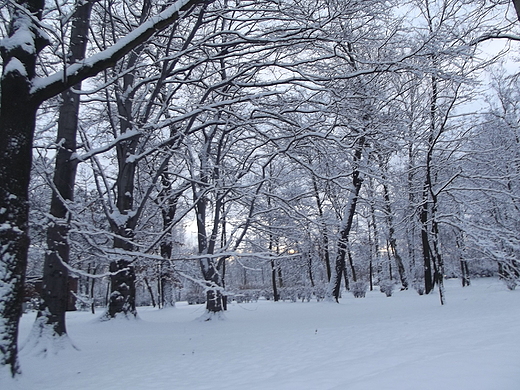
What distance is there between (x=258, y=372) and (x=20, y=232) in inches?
130

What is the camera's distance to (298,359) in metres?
5.30

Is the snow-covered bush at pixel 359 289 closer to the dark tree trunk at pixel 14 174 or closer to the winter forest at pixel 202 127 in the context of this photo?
the winter forest at pixel 202 127

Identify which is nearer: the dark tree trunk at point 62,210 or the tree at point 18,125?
the tree at point 18,125

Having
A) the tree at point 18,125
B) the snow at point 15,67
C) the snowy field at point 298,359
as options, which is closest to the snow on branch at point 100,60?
the tree at point 18,125

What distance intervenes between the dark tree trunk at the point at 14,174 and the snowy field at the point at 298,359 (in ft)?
2.10

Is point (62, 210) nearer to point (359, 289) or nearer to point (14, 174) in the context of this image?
point (14, 174)

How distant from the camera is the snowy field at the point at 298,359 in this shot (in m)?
3.38

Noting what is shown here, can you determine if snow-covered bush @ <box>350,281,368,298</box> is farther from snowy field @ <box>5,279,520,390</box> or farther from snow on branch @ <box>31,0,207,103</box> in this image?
snow on branch @ <box>31,0,207,103</box>

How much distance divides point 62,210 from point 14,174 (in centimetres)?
234

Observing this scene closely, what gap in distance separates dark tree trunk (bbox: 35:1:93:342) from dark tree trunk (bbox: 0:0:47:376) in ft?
4.93

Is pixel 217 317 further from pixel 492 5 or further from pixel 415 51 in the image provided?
pixel 492 5

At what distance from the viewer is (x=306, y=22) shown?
6.56 metres

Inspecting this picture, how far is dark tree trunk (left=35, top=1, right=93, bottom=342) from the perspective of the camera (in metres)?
6.10

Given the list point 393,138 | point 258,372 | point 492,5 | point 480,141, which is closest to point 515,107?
point 480,141
